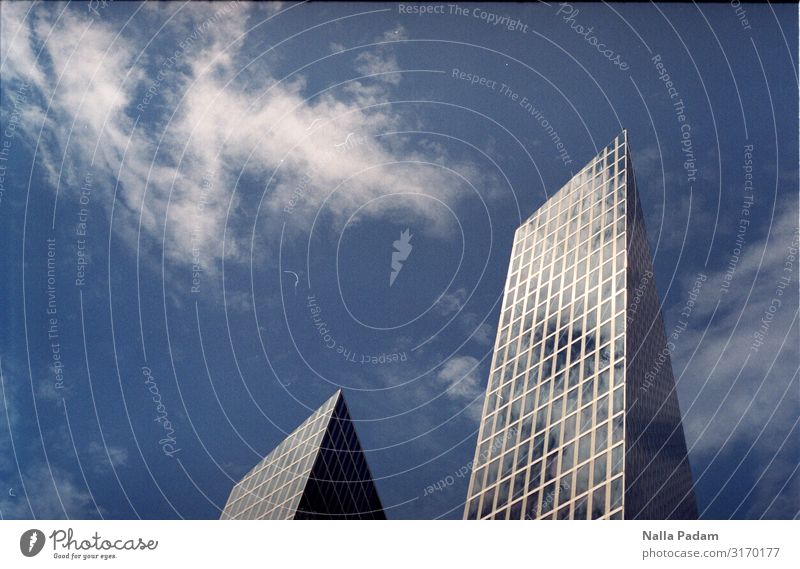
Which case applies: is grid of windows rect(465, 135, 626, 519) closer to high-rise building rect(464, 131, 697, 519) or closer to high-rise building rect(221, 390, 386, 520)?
high-rise building rect(464, 131, 697, 519)

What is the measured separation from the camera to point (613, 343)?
228ft

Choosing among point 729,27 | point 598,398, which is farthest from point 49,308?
point 598,398

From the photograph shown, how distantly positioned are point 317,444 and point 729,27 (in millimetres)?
76970

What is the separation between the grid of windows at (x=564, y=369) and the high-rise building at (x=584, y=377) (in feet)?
0.46
